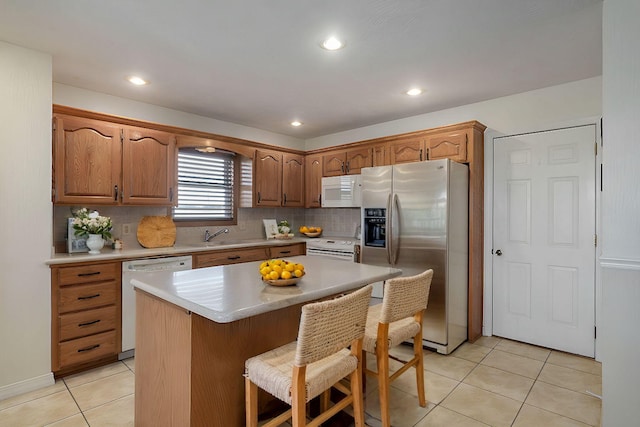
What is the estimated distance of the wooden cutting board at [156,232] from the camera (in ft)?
12.1

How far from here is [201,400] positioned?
167 centimetres

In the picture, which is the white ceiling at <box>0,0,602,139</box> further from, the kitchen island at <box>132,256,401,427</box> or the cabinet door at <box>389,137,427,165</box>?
the kitchen island at <box>132,256,401,427</box>

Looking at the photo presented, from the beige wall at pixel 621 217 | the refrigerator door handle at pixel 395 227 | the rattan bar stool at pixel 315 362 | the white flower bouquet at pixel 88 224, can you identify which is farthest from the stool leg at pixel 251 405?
the white flower bouquet at pixel 88 224

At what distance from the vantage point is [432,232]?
10.7 feet

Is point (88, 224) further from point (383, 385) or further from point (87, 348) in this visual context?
point (383, 385)

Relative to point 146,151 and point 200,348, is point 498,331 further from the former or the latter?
point 146,151

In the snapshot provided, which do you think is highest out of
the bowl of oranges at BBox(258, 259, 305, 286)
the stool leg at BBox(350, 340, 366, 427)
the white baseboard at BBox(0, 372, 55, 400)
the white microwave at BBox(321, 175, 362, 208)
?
the white microwave at BBox(321, 175, 362, 208)

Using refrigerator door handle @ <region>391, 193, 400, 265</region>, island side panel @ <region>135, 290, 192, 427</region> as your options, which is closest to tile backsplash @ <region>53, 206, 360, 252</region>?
refrigerator door handle @ <region>391, 193, 400, 265</region>

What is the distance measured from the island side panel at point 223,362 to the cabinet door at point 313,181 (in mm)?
3059

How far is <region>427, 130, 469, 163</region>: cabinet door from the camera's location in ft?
11.4

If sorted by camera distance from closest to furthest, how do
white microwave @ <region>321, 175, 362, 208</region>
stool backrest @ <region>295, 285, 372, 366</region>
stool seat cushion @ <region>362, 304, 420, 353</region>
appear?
stool backrest @ <region>295, 285, 372, 366</region> → stool seat cushion @ <region>362, 304, 420, 353</region> → white microwave @ <region>321, 175, 362, 208</region>

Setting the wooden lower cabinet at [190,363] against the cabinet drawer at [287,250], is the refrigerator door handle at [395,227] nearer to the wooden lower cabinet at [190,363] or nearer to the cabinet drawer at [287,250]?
the cabinet drawer at [287,250]

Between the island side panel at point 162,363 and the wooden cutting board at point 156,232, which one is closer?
the island side panel at point 162,363

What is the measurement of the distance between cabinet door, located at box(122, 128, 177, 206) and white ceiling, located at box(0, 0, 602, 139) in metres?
0.45
